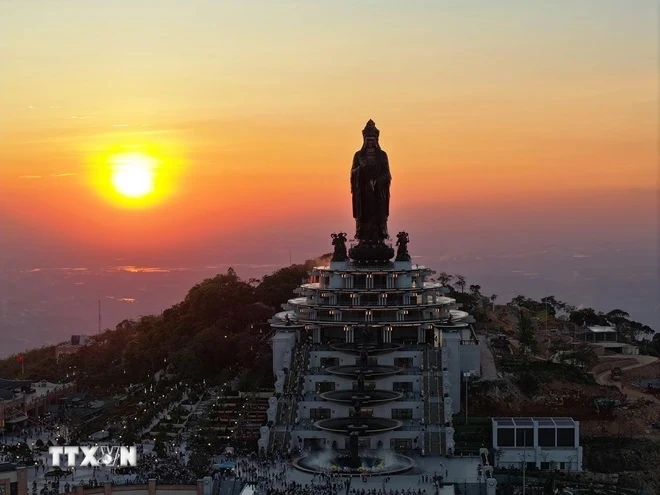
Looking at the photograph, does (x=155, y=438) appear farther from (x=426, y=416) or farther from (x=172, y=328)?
(x=172, y=328)

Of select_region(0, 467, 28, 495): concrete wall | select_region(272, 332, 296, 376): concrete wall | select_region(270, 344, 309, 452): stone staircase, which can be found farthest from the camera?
select_region(272, 332, 296, 376): concrete wall

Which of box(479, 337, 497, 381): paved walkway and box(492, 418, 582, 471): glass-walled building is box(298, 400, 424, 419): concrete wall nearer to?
box(492, 418, 582, 471): glass-walled building

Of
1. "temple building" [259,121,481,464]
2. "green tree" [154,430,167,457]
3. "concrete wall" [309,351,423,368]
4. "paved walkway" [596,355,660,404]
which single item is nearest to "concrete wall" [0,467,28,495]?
"green tree" [154,430,167,457]

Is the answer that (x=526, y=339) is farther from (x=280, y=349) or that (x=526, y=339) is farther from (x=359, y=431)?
(x=359, y=431)

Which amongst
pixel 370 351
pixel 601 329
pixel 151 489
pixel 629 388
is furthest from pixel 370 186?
pixel 601 329

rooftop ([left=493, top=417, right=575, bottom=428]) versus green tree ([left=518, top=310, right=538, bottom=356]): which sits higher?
green tree ([left=518, top=310, right=538, bottom=356])

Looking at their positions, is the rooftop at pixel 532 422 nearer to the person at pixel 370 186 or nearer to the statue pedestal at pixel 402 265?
the statue pedestal at pixel 402 265

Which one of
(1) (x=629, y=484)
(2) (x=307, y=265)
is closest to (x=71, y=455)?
(1) (x=629, y=484)
